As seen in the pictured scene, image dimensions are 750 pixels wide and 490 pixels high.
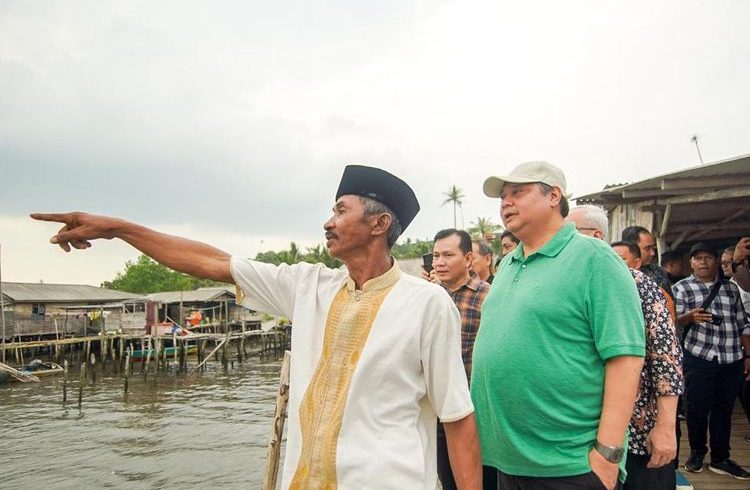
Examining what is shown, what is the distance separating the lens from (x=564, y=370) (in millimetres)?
2076

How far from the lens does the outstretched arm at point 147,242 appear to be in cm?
195

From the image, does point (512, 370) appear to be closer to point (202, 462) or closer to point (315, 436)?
point (315, 436)

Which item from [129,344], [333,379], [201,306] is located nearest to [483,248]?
[333,379]

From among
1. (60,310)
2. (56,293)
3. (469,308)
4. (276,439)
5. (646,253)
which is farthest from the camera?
(56,293)

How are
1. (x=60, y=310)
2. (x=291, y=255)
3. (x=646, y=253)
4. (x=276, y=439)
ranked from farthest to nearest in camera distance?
(x=291, y=255), (x=60, y=310), (x=646, y=253), (x=276, y=439)

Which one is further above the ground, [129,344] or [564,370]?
[564,370]

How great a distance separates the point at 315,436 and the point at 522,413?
866mm

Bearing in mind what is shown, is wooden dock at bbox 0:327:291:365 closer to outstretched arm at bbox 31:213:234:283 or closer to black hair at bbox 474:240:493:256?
black hair at bbox 474:240:493:256

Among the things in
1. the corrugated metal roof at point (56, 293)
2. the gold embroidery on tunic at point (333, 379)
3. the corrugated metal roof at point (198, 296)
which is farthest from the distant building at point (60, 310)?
the gold embroidery on tunic at point (333, 379)

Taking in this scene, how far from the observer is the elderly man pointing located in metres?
1.76

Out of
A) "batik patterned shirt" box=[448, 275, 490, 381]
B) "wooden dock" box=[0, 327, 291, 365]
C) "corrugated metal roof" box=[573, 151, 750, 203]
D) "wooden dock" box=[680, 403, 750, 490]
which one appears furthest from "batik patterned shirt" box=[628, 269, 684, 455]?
"wooden dock" box=[0, 327, 291, 365]

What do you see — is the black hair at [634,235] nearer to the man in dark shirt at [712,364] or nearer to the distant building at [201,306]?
the man in dark shirt at [712,364]

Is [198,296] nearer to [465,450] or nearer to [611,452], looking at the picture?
[465,450]

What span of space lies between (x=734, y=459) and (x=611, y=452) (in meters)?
4.05
